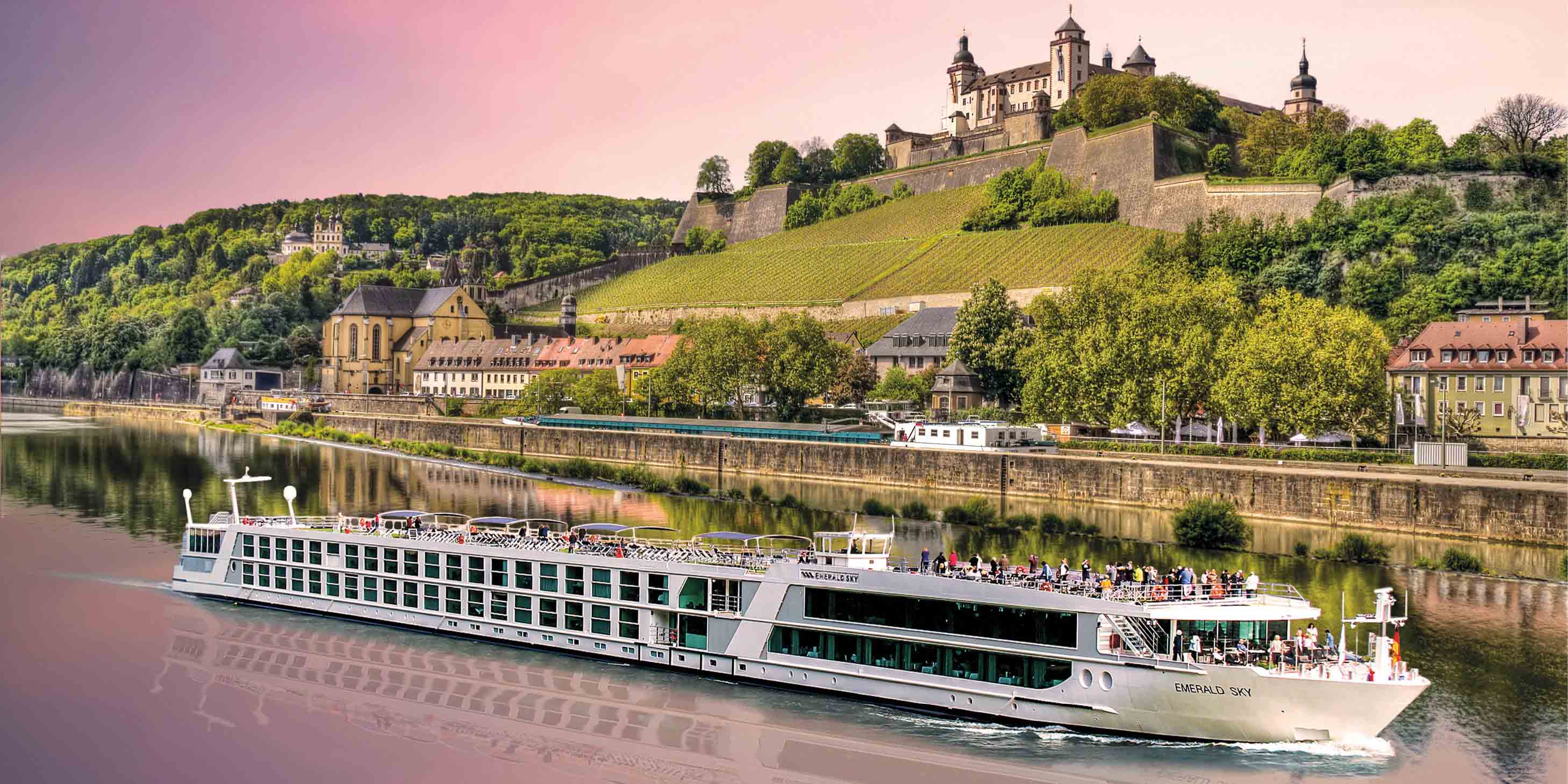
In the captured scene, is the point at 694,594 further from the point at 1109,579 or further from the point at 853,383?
→ the point at 853,383

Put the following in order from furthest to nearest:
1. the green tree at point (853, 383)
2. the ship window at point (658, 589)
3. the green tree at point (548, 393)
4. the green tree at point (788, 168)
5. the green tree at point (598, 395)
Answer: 1. the green tree at point (788, 168)
2. the green tree at point (548, 393)
3. the green tree at point (598, 395)
4. the green tree at point (853, 383)
5. the ship window at point (658, 589)

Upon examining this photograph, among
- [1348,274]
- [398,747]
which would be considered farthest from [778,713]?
[1348,274]

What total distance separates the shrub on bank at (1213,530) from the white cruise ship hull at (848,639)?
21.5 metres

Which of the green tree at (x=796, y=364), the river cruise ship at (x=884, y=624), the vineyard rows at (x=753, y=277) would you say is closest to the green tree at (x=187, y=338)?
the vineyard rows at (x=753, y=277)

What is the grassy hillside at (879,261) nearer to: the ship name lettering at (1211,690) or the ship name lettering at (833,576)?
the ship name lettering at (833,576)

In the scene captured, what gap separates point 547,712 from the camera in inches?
1029

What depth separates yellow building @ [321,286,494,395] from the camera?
123625 mm

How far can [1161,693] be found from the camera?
2358cm

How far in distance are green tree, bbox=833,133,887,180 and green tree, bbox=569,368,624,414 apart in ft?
205

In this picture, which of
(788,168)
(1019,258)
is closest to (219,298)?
(788,168)

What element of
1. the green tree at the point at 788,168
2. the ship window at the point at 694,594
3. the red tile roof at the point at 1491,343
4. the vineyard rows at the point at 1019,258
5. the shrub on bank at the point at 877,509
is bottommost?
the shrub on bank at the point at 877,509

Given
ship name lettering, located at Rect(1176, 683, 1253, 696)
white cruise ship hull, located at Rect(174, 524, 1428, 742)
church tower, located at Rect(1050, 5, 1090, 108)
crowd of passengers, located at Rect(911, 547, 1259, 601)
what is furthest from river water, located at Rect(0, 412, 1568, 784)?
church tower, located at Rect(1050, 5, 1090, 108)

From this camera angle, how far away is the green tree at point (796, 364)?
80500mm

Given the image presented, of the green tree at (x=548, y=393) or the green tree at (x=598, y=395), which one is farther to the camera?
the green tree at (x=548, y=393)
